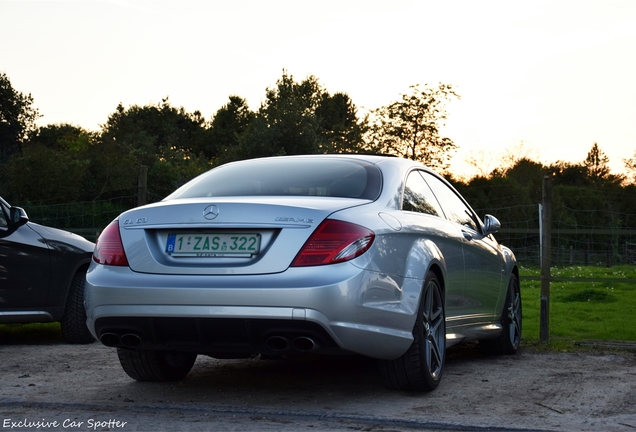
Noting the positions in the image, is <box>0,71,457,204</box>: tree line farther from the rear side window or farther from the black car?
the rear side window

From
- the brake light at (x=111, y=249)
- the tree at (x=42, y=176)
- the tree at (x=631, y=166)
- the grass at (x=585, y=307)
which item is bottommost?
the grass at (x=585, y=307)

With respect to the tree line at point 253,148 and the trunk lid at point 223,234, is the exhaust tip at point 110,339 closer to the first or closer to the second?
the trunk lid at point 223,234

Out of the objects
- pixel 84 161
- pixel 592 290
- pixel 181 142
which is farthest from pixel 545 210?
pixel 181 142

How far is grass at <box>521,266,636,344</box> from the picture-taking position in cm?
1092

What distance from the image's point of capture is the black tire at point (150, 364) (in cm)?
570

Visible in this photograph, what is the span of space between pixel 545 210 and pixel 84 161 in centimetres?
4021

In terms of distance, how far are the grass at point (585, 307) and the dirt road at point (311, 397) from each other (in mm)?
2378

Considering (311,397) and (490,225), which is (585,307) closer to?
(490,225)

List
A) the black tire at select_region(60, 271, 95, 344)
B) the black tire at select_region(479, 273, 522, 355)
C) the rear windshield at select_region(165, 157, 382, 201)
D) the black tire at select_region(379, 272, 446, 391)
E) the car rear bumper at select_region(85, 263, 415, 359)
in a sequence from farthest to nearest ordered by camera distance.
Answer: the black tire at select_region(60, 271, 95, 344)
the black tire at select_region(479, 273, 522, 355)
the rear windshield at select_region(165, 157, 382, 201)
the black tire at select_region(379, 272, 446, 391)
the car rear bumper at select_region(85, 263, 415, 359)

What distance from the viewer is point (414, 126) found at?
188 ft

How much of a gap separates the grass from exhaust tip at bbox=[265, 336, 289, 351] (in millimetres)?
4510

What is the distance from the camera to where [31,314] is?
26.9 feet

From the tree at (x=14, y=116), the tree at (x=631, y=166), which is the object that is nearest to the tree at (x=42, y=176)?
the tree at (x=14, y=116)

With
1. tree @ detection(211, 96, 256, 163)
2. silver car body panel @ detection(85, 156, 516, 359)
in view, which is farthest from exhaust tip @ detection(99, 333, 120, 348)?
tree @ detection(211, 96, 256, 163)
